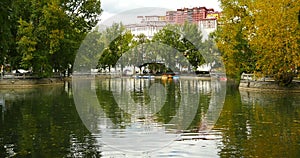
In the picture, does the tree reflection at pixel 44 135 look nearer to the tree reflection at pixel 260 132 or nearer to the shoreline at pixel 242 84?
the tree reflection at pixel 260 132

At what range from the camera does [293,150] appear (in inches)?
427

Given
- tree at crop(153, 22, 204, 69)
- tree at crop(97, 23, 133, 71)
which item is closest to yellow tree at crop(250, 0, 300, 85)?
tree at crop(153, 22, 204, 69)

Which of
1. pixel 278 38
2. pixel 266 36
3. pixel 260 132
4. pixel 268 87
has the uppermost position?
pixel 266 36

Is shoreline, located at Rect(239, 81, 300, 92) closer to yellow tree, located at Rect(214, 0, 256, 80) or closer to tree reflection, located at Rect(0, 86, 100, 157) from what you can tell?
yellow tree, located at Rect(214, 0, 256, 80)

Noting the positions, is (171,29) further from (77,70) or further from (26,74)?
(26,74)

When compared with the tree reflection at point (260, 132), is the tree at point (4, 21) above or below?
above

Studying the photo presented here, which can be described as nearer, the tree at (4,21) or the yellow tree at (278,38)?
the tree at (4,21)

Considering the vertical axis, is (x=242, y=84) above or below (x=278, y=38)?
below

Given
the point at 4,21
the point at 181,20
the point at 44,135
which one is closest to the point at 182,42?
the point at 181,20

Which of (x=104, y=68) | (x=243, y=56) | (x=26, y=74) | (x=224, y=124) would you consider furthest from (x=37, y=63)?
(x=104, y=68)

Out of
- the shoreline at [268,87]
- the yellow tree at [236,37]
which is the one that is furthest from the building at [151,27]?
the shoreline at [268,87]

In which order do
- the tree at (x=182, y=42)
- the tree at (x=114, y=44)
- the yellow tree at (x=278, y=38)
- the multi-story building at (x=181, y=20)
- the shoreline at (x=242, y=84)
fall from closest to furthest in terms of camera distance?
the yellow tree at (x=278, y=38), the shoreline at (x=242, y=84), the multi-story building at (x=181, y=20), the tree at (x=182, y=42), the tree at (x=114, y=44)

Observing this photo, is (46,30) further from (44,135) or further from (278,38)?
(44,135)

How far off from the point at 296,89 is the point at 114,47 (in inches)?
2387
